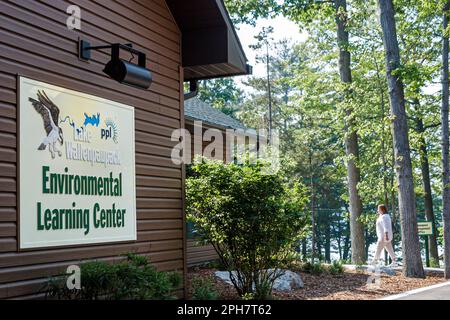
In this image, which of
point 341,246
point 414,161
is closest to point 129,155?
point 414,161

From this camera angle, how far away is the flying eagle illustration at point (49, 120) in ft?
22.2

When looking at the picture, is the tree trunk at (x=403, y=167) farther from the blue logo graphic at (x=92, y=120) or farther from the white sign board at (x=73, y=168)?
the blue logo graphic at (x=92, y=120)

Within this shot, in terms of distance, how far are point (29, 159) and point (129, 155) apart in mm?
2134

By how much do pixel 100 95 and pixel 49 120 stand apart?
121 centimetres

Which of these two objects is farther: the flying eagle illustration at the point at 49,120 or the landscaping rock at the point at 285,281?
the landscaping rock at the point at 285,281

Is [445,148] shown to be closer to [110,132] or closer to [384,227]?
[384,227]

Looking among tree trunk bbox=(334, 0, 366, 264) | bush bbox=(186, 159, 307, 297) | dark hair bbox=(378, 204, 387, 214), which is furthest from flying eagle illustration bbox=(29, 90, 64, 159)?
tree trunk bbox=(334, 0, 366, 264)

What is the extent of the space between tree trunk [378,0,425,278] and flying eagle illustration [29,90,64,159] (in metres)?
9.02

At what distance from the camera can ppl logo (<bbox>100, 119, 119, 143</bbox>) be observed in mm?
7982

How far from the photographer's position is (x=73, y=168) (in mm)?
7250

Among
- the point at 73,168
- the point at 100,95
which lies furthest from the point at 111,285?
the point at 100,95

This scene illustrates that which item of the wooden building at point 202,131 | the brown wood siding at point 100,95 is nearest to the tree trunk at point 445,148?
the wooden building at point 202,131

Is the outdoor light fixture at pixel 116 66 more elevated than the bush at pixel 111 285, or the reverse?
the outdoor light fixture at pixel 116 66
